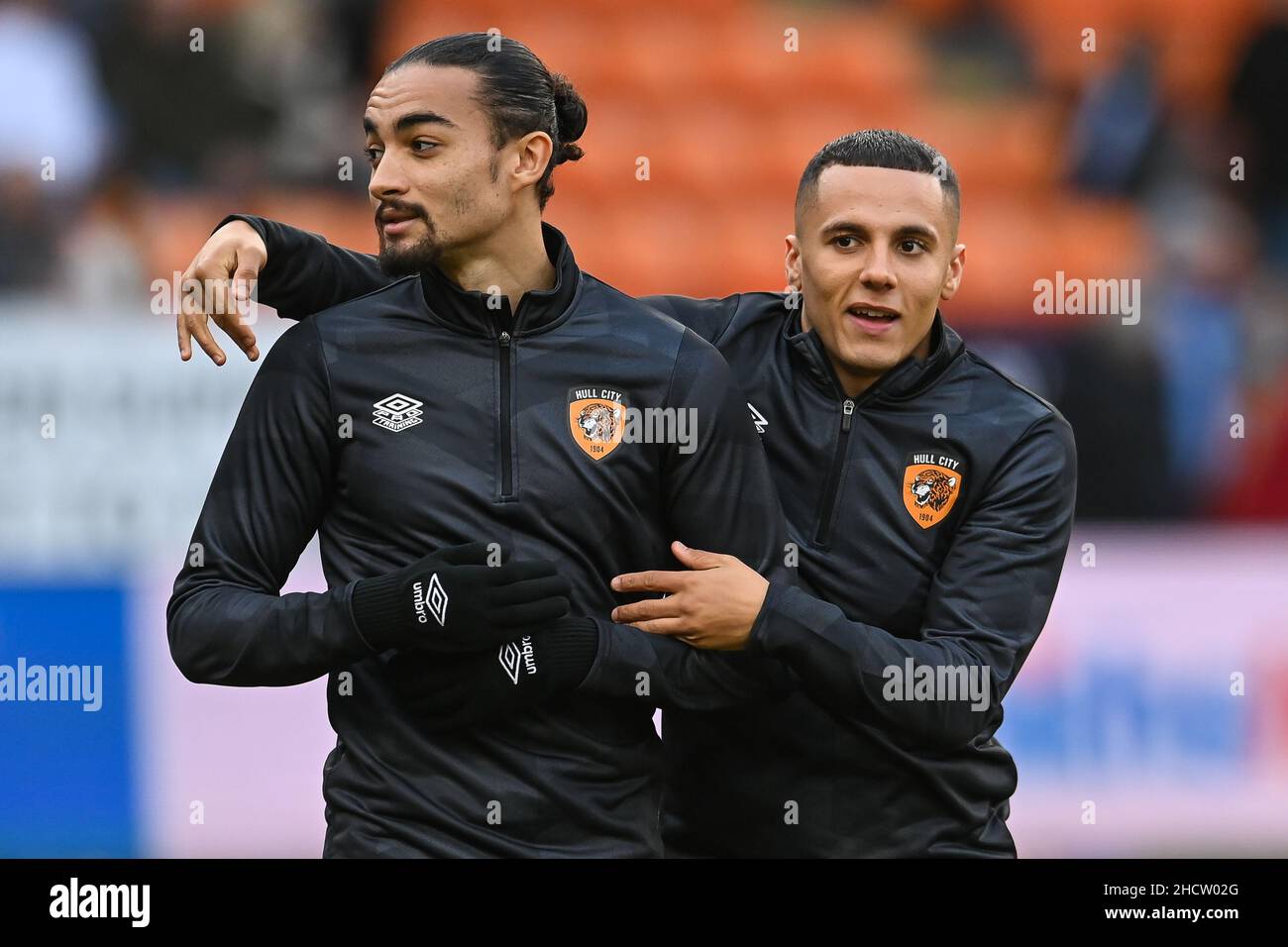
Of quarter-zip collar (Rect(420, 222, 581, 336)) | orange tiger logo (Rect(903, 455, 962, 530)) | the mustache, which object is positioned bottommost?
orange tiger logo (Rect(903, 455, 962, 530))

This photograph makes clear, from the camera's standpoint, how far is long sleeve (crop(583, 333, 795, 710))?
2.73 meters

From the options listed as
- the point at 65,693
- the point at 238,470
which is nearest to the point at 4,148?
the point at 65,693

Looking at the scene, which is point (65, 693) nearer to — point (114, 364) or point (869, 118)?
point (114, 364)

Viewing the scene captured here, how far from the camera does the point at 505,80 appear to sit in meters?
2.85

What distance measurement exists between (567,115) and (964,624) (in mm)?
1053

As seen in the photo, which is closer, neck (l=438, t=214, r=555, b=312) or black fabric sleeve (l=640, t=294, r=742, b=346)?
neck (l=438, t=214, r=555, b=312)

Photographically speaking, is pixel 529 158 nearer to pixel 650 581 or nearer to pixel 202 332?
pixel 202 332

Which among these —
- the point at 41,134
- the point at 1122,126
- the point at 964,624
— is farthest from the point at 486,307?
the point at 1122,126

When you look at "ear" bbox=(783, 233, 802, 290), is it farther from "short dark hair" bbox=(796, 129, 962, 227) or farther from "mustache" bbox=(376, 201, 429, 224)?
"mustache" bbox=(376, 201, 429, 224)

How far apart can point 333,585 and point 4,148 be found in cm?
497

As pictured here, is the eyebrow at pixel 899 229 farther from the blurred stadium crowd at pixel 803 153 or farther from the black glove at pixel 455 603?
the blurred stadium crowd at pixel 803 153

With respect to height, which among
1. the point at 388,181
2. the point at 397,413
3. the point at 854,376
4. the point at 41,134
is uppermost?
the point at 41,134

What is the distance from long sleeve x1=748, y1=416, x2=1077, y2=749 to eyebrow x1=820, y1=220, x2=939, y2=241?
374mm

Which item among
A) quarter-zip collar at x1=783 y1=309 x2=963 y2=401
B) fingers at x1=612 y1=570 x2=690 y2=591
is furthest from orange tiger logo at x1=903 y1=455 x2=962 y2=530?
fingers at x1=612 y1=570 x2=690 y2=591
